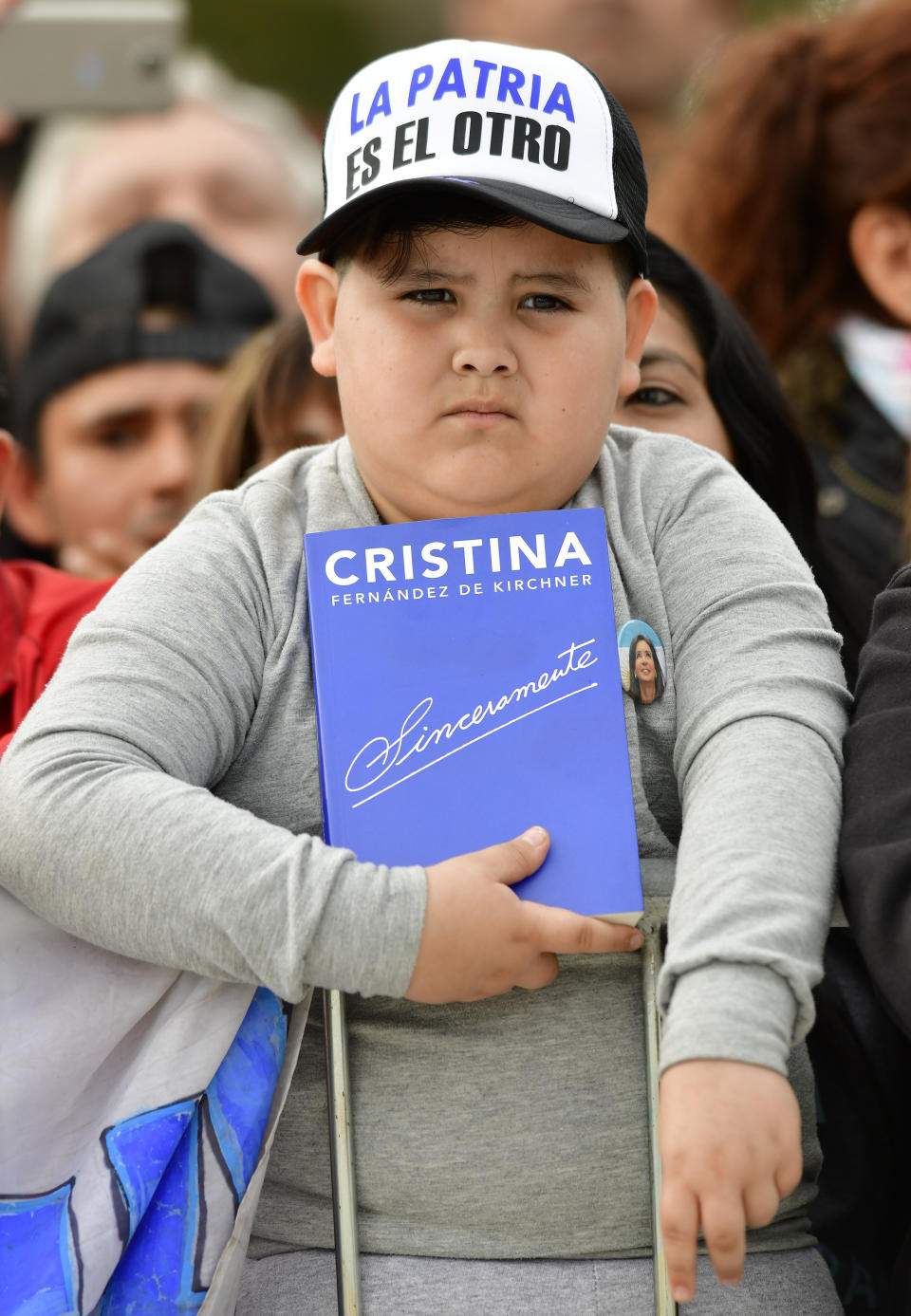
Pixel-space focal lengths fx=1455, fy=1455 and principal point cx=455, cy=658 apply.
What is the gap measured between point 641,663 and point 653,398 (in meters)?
1.02

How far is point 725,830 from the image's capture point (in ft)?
4.20

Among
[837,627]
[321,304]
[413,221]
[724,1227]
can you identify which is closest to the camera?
[724,1227]

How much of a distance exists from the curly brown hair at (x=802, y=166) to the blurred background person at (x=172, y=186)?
1512 mm

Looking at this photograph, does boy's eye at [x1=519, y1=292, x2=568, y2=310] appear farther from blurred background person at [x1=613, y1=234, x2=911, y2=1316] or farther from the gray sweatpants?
the gray sweatpants

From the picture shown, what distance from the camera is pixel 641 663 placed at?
146 cm

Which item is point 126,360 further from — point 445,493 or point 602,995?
point 602,995

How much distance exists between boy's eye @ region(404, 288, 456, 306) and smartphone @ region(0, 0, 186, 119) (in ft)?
10.6

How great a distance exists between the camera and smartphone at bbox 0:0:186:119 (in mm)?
4238

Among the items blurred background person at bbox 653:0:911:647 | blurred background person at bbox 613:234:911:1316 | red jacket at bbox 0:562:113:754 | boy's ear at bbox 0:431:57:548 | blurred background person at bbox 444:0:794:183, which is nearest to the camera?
blurred background person at bbox 613:234:911:1316

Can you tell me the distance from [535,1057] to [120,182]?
12.8ft

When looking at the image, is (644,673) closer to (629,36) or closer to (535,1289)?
(535,1289)

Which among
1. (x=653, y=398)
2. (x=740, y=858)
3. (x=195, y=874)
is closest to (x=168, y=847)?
(x=195, y=874)

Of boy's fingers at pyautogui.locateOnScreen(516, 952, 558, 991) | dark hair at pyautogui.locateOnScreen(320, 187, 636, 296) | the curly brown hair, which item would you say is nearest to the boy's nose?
dark hair at pyautogui.locateOnScreen(320, 187, 636, 296)

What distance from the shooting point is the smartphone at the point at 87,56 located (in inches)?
167
